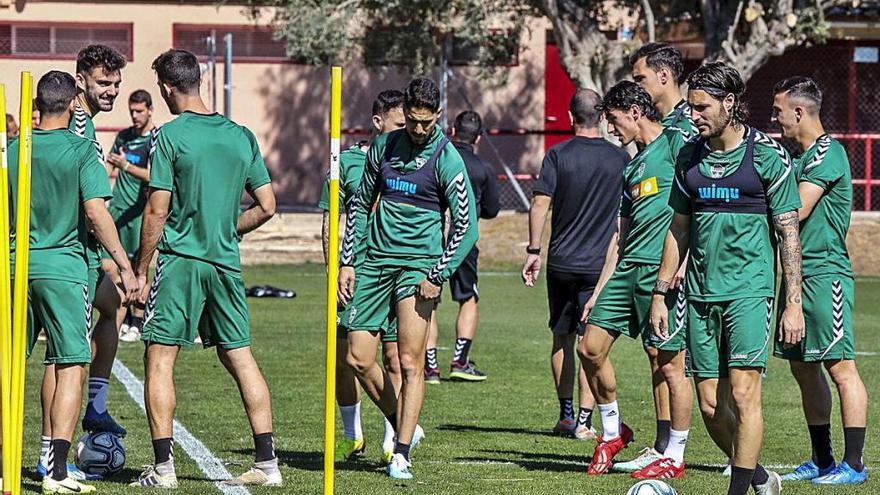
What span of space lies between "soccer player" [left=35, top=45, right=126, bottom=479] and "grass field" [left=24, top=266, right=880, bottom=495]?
0.32 metres

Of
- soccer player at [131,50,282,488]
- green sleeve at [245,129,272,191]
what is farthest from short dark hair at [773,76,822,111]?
soccer player at [131,50,282,488]

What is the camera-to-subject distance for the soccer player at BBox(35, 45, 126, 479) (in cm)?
840

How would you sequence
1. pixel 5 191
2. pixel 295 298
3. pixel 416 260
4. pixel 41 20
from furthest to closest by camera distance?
pixel 41 20, pixel 295 298, pixel 416 260, pixel 5 191

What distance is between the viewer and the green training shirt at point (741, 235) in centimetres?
755

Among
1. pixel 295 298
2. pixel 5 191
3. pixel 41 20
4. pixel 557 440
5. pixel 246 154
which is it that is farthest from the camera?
pixel 41 20

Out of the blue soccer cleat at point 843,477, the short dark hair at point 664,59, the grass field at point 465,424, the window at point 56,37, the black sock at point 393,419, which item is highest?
the window at point 56,37

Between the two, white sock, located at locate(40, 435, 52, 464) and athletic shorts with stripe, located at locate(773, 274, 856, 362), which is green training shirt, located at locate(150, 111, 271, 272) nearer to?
white sock, located at locate(40, 435, 52, 464)

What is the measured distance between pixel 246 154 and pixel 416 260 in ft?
4.05

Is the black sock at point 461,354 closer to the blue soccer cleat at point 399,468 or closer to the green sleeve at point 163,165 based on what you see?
the blue soccer cleat at point 399,468

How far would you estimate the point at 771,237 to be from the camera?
25.5ft

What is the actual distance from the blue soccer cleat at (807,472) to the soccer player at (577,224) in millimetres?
1838

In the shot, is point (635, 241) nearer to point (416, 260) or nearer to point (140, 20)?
point (416, 260)

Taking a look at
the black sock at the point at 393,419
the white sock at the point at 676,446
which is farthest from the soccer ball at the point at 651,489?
the black sock at the point at 393,419

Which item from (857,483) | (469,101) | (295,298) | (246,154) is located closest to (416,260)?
(246,154)
